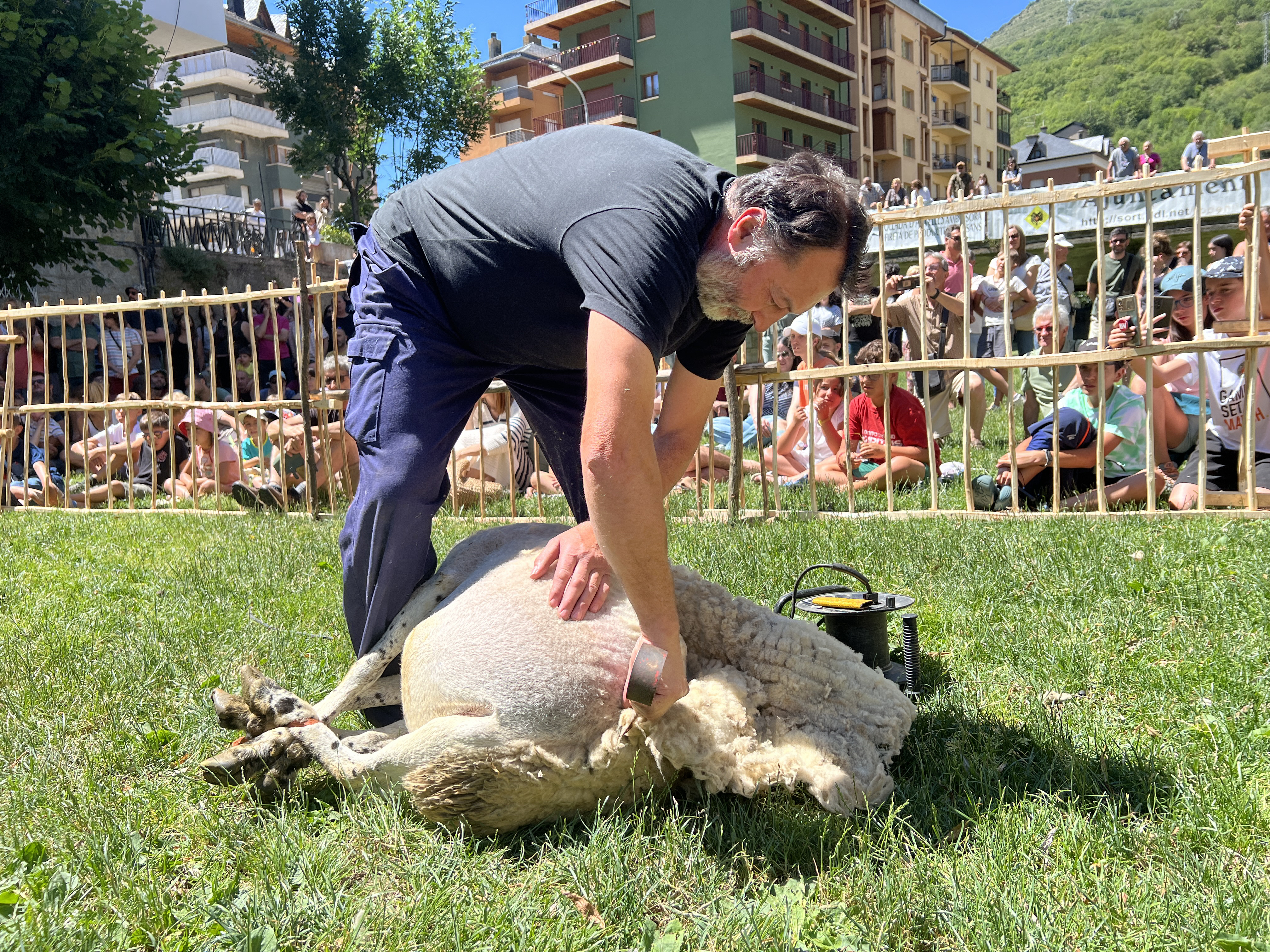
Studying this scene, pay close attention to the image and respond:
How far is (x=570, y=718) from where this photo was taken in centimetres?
223

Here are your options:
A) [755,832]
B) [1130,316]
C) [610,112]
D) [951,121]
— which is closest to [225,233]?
[1130,316]

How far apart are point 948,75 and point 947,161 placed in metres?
5.41

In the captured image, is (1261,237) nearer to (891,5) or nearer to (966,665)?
(966,665)

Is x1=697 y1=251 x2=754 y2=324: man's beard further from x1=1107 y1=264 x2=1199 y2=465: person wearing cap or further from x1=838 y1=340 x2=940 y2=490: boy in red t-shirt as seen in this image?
x1=838 y1=340 x2=940 y2=490: boy in red t-shirt

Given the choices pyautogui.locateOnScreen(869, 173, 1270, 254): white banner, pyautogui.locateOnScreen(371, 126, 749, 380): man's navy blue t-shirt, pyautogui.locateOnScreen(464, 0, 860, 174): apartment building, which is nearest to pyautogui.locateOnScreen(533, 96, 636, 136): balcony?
pyautogui.locateOnScreen(464, 0, 860, 174): apartment building

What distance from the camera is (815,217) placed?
2229 mm

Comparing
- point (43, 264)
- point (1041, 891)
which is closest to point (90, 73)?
point (43, 264)

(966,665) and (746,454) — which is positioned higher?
(746,454)

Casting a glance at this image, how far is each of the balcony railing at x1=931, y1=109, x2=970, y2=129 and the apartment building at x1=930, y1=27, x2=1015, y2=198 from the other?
0.03 metres

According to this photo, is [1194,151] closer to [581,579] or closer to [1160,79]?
[581,579]

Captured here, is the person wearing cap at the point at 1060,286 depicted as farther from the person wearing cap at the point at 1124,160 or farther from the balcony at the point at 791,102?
the balcony at the point at 791,102

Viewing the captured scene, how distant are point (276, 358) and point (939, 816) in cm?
699

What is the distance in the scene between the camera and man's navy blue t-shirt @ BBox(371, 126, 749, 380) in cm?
214

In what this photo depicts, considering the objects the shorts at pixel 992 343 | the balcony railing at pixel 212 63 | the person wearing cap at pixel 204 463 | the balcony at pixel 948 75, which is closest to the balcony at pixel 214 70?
the balcony railing at pixel 212 63
